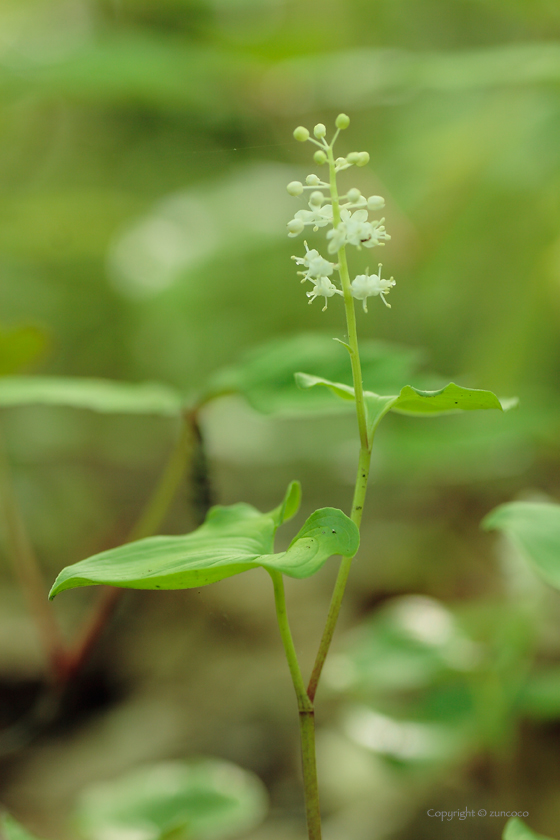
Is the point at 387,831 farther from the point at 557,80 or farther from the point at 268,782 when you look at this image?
the point at 557,80

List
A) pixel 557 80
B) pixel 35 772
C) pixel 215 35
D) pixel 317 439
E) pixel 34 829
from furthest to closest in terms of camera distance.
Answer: pixel 317 439 → pixel 215 35 → pixel 35 772 → pixel 34 829 → pixel 557 80

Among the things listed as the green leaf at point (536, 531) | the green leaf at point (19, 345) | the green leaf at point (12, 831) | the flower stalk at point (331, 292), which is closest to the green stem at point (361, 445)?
the flower stalk at point (331, 292)

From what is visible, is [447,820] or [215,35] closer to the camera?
[447,820]

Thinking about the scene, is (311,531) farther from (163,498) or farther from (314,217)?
(163,498)

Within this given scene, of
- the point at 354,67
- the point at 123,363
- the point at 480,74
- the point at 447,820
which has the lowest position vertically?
the point at 447,820

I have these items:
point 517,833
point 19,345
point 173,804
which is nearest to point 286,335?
point 19,345

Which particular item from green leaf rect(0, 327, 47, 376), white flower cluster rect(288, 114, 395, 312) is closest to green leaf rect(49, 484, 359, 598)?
white flower cluster rect(288, 114, 395, 312)

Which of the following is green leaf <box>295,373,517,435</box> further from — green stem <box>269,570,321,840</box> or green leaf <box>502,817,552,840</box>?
green leaf <box>502,817,552,840</box>

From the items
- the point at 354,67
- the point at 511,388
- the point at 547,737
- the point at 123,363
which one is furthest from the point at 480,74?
the point at 123,363
